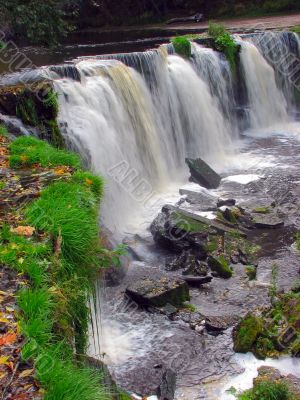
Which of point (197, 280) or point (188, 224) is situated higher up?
point (188, 224)

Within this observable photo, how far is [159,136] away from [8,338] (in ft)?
36.4

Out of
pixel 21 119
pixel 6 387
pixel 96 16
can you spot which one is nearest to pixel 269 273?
pixel 21 119

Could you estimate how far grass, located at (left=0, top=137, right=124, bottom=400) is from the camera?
11.0 feet

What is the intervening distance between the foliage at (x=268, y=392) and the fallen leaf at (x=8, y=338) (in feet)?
10.6

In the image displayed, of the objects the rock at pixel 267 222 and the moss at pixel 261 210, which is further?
the moss at pixel 261 210

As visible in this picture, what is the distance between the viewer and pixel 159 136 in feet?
47.0

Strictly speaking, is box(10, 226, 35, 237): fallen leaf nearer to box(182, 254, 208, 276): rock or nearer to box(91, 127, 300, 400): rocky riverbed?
box(91, 127, 300, 400): rocky riverbed

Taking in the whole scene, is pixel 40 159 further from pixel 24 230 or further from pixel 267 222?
pixel 267 222

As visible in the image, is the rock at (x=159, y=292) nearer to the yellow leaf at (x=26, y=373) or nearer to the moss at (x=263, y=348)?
the moss at (x=263, y=348)

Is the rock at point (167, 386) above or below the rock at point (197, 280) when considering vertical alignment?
below

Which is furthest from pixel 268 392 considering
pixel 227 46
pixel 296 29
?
pixel 296 29

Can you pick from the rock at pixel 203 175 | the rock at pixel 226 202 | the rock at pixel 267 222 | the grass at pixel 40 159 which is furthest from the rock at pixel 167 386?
the rock at pixel 203 175

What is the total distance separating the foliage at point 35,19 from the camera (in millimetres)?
12422

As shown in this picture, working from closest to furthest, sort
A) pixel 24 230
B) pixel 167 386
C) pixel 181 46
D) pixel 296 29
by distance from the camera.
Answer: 1. pixel 24 230
2. pixel 167 386
3. pixel 181 46
4. pixel 296 29
